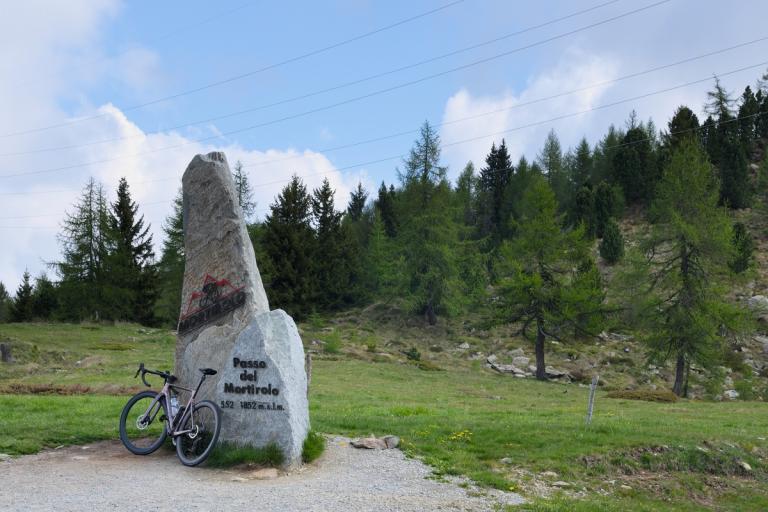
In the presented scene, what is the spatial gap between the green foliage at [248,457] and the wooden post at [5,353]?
939 inches

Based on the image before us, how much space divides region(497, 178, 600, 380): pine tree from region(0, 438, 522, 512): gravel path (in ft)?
93.0

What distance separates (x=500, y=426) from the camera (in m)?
13.5

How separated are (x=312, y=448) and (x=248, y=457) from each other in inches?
42.3

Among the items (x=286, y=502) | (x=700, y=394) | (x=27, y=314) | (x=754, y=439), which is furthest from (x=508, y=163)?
(x=286, y=502)

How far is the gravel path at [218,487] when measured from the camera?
7566 mm

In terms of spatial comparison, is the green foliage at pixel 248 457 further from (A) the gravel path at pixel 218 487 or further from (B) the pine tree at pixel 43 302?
(B) the pine tree at pixel 43 302

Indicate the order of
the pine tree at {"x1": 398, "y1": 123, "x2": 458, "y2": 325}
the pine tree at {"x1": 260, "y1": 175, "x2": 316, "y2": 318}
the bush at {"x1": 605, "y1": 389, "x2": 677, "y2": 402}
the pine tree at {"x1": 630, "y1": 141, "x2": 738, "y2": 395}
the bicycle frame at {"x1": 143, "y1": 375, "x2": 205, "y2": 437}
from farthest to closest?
the pine tree at {"x1": 260, "y1": 175, "x2": 316, "y2": 318}
the pine tree at {"x1": 398, "y1": 123, "x2": 458, "y2": 325}
the pine tree at {"x1": 630, "y1": 141, "x2": 738, "y2": 395}
the bush at {"x1": 605, "y1": 389, "x2": 677, "y2": 402}
the bicycle frame at {"x1": 143, "y1": 375, "x2": 205, "y2": 437}

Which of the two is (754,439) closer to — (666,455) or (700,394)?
(666,455)

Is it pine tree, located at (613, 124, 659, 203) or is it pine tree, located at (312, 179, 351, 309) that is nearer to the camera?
pine tree, located at (312, 179, 351, 309)

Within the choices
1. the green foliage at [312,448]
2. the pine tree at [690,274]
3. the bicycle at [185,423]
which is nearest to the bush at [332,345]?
the pine tree at [690,274]

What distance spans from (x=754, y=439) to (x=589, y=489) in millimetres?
5941

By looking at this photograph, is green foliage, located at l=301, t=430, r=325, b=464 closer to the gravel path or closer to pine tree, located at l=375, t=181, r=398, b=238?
the gravel path

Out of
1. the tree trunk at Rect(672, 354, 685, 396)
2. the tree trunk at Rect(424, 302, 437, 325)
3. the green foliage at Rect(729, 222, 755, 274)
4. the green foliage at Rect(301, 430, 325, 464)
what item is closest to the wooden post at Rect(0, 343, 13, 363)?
the green foliage at Rect(301, 430, 325, 464)

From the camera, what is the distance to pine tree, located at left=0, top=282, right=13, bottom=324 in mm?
63772
